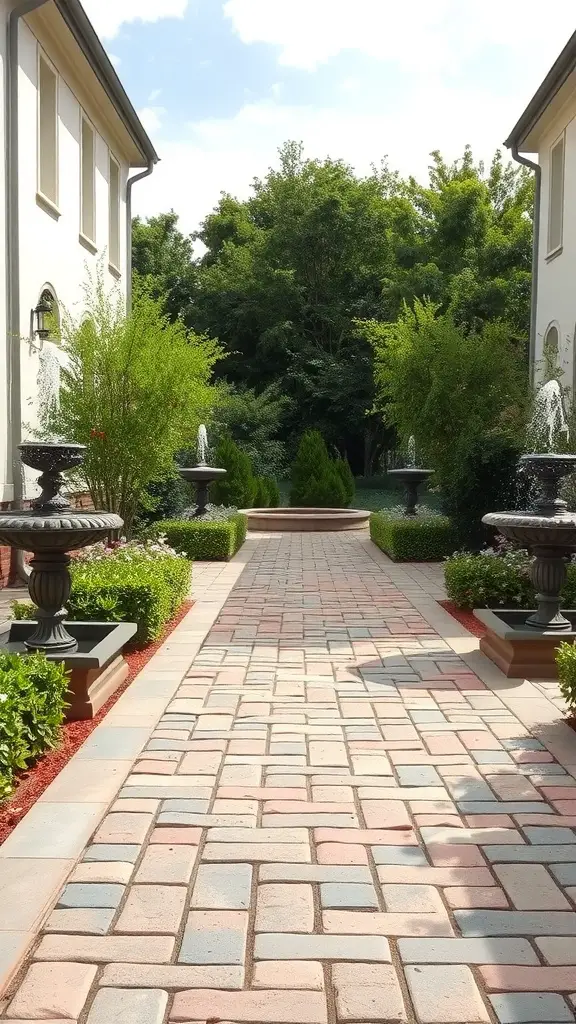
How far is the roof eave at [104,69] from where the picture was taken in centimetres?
1134

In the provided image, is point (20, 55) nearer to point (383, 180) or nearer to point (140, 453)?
point (140, 453)

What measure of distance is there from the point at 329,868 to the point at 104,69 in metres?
13.0

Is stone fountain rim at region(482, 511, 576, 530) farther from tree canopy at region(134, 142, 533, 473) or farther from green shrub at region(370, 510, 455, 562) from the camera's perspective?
tree canopy at region(134, 142, 533, 473)

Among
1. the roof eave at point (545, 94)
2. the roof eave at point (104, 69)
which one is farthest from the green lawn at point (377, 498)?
the roof eave at point (104, 69)

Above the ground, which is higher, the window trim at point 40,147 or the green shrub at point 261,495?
the window trim at point 40,147

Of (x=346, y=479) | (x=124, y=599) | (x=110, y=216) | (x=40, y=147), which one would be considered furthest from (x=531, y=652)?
(x=346, y=479)

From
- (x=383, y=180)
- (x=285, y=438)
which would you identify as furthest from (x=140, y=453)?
(x=383, y=180)

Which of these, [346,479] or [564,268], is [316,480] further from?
[564,268]

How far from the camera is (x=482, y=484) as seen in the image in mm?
12656

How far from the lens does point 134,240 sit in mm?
33750

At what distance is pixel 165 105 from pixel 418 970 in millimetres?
11906

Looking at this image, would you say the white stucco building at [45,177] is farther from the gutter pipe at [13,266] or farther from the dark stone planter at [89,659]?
the dark stone planter at [89,659]

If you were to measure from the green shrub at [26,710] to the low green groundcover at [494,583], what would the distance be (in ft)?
16.2

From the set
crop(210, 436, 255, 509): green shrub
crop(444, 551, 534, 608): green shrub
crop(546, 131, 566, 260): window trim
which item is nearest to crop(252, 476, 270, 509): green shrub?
crop(210, 436, 255, 509): green shrub
